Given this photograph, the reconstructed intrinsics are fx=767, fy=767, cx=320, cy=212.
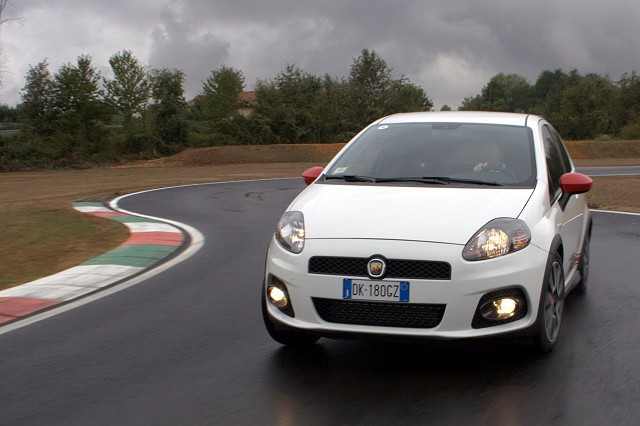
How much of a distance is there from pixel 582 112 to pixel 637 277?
7490cm

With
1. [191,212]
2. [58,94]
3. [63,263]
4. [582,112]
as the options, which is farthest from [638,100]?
[63,263]

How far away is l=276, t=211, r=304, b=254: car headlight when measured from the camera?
184 inches

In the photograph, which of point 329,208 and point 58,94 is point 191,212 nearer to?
point 329,208

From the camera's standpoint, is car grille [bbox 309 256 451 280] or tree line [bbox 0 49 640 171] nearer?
car grille [bbox 309 256 451 280]

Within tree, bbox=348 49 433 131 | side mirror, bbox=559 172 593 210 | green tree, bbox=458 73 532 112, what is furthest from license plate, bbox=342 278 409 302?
green tree, bbox=458 73 532 112

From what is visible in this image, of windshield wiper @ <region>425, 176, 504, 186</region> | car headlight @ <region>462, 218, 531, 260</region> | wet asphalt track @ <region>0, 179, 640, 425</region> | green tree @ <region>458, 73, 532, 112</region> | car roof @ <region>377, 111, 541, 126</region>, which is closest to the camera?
wet asphalt track @ <region>0, 179, 640, 425</region>

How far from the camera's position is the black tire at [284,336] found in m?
4.82

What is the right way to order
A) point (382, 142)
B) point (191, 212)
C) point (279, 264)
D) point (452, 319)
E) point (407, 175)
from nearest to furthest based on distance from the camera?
1. point (452, 319)
2. point (279, 264)
3. point (407, 175)
4. point (382, 142)
5. point (191, 212)

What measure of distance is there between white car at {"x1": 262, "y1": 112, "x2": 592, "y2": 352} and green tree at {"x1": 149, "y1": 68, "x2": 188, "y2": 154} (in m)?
50.6

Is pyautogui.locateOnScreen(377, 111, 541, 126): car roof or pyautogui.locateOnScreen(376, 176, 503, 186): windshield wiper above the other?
pyautogui.locateOnScreen(377, 111, 541, 126): car roof

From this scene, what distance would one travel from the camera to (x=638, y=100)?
77062 mm

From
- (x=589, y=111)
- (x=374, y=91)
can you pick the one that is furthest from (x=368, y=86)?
(x=589, y=111)

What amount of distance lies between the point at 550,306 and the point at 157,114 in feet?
176

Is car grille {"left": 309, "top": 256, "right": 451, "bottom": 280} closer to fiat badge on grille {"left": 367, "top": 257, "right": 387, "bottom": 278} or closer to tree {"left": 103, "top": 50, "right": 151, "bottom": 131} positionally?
fiat badge on grille {"left": 367, "top": 257, "right": 387, "bottom": 278}
